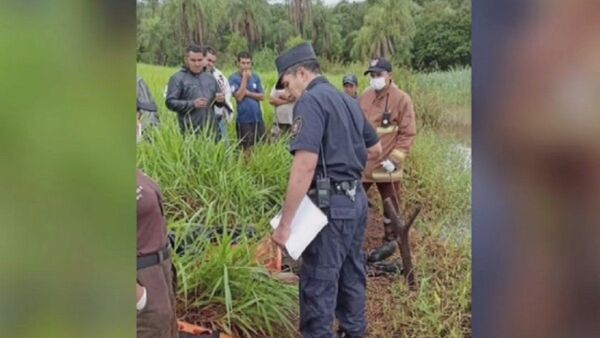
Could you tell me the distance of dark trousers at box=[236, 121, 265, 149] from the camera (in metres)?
2.90

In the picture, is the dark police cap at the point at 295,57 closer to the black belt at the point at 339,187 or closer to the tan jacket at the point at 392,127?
the tan jacket at the point at 392,127

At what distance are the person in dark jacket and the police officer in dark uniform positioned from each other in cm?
25

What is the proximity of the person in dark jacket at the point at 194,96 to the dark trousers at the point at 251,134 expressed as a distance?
0.10 meters

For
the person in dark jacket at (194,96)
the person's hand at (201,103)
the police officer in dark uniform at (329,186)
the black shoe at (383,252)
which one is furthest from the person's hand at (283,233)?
the person's hand at (201,103)

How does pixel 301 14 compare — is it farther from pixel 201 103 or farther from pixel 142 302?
pixel 142 302

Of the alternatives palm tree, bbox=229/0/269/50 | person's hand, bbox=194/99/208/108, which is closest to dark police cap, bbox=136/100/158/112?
person's hand, bbox=194/99/208/108

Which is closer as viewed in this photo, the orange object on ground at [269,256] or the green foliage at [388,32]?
the green foliage at [388,32]

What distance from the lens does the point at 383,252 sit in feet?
9.26

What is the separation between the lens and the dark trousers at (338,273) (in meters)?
2.82

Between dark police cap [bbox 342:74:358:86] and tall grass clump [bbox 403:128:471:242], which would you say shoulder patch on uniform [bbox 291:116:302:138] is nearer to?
dark police cap [bbox 342:74:358:86]

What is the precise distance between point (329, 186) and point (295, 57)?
45cm

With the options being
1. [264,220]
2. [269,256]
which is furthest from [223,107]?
[269,256]
